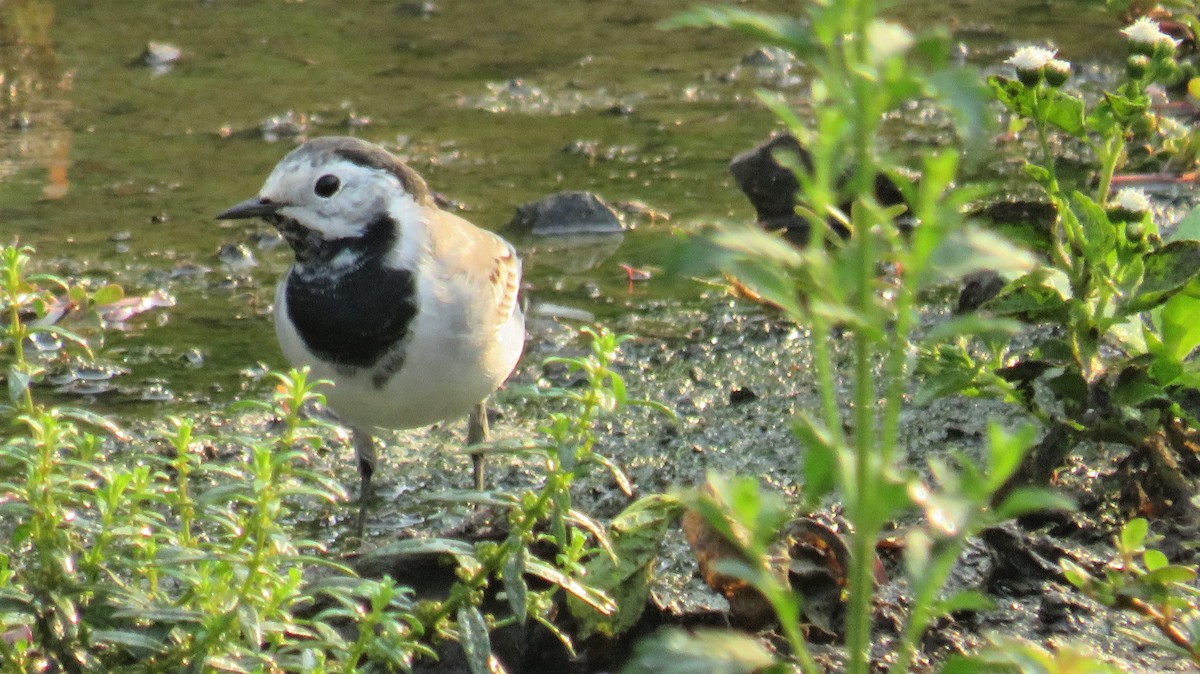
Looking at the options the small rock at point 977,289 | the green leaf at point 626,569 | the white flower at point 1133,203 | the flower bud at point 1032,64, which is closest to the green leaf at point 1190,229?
the white flower at point 1133,203

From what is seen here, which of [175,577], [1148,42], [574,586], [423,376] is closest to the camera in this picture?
[175,577]

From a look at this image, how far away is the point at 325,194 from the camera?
458 centimetres

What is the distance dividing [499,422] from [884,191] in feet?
7.57

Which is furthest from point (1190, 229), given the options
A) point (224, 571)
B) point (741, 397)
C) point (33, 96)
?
point (33, 96)

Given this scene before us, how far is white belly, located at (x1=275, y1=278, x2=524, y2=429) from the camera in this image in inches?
169

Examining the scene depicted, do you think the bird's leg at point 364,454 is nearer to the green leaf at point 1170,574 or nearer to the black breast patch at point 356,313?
the black breast patch at point 356,313

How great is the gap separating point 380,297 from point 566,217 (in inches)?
98.4

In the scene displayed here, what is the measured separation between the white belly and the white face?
0.87 feet

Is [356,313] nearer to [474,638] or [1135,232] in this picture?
[474,638]

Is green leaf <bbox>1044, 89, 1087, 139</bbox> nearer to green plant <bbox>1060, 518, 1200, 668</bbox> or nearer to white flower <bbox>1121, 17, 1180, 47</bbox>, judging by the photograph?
white flower <bbox>1121, 17, 1180, 47</bbox>

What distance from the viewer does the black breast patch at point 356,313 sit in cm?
431

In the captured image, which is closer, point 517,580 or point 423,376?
→ point 517,580

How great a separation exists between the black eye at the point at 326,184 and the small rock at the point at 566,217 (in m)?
2.25

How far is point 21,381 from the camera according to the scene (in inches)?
118
